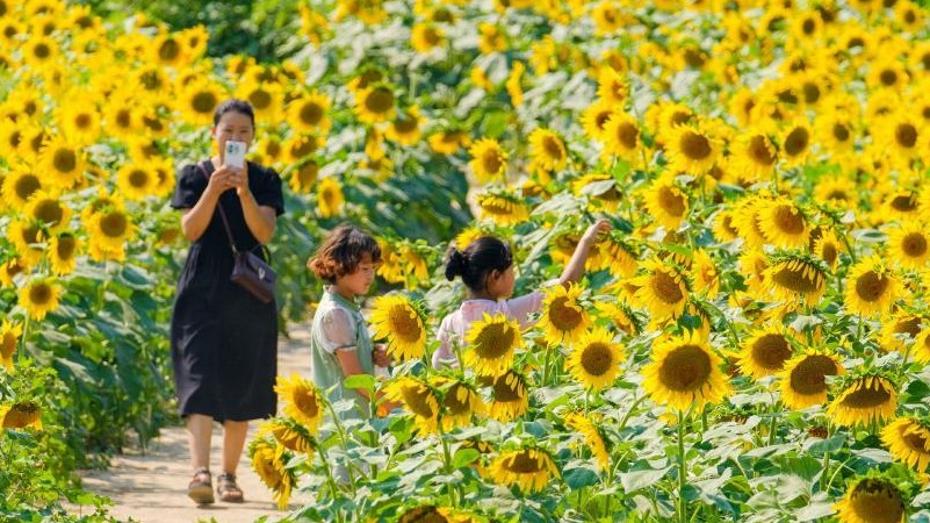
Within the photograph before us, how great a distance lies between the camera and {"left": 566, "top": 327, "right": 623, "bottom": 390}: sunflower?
5176mm

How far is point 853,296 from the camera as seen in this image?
18.5ft

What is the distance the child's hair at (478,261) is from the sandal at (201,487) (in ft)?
4.58

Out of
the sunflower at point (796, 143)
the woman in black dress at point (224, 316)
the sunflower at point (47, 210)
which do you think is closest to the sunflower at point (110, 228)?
the sunflower at point (47, 210)

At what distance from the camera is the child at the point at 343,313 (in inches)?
249

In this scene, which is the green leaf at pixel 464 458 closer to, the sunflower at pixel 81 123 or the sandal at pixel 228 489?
the sandal at pixel 228 489

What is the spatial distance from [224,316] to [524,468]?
9.82 feet

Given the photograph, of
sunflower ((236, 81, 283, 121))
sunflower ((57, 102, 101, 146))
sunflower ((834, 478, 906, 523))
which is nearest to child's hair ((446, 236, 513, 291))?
sunflower ((834, 478, 906, 523))

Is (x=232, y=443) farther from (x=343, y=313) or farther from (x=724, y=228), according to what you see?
(x=724, y=228)

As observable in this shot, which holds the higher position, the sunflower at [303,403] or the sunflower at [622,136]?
the sunflower at [622,136]

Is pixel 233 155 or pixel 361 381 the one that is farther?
pixel 233 155

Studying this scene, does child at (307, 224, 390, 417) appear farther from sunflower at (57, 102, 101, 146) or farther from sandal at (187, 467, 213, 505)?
sunflower at (57, 102, 101, 146)

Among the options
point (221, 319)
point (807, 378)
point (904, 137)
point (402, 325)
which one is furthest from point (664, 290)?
point (904, 137)

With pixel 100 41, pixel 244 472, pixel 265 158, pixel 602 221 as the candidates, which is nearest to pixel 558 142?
pixel 602 221

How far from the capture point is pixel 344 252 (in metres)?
6.36
